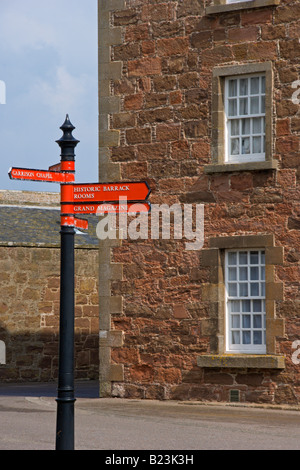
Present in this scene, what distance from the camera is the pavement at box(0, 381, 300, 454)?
10766 mm

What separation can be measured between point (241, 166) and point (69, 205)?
21.6 feet

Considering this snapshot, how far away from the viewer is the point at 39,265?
904 inches

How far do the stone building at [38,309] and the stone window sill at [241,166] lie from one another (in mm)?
7675

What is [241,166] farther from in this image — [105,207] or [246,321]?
[105,207]

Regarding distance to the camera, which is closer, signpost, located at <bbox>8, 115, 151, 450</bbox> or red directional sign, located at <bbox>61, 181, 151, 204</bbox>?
signpost, located at <bbox>8, 115, 151, 450</bbox>

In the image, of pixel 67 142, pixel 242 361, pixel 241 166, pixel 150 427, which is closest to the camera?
pixel 67 142

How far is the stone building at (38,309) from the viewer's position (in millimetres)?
22562

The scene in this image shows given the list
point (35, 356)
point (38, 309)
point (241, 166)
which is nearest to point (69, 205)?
point (241, 166)

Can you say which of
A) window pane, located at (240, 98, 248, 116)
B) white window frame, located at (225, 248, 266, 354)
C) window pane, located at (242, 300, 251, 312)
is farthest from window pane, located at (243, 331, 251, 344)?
window pane, located at (240, 98, 248, 116)

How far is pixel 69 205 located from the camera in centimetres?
981

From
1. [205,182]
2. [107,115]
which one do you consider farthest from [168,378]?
[107,115]

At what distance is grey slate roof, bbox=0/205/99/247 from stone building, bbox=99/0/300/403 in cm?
659

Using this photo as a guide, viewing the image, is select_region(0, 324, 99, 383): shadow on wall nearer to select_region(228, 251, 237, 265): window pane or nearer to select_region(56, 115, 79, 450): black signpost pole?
select_region(228, 251, 237, 265): window pane

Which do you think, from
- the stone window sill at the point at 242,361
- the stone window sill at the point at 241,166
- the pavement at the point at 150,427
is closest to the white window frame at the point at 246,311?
the stone window sill at the point at 242,361
